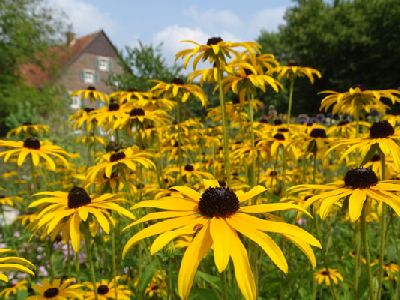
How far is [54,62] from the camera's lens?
24969 millimetres

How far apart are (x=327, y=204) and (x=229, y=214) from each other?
35 centimetres

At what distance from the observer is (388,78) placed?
22484 millimetres

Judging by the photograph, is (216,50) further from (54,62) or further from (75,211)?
(54,62)

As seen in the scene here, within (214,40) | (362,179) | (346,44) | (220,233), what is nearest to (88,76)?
(346,44)

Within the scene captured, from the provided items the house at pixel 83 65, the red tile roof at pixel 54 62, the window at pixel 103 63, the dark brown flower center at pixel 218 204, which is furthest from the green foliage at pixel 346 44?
the dark brown flower center at pixel 218 204

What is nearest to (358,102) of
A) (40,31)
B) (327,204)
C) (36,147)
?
(327,204)

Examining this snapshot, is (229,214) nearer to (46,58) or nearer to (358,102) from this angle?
(358,102)

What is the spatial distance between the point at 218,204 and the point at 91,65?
30830 millimetres

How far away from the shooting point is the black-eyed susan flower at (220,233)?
2.94 feet

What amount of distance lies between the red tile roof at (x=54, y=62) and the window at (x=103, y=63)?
1434mm

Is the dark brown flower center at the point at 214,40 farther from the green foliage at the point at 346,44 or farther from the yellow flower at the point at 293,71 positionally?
the green foliage at the point at 346,44

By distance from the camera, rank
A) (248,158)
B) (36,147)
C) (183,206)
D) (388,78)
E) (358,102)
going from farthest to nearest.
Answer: (388,78) → (248,158) → (36,147) → (358,102) → (183,206)

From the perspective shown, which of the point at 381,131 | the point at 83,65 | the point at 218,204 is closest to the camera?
the point at 218,204

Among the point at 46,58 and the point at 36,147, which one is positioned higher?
the point at 46,58
